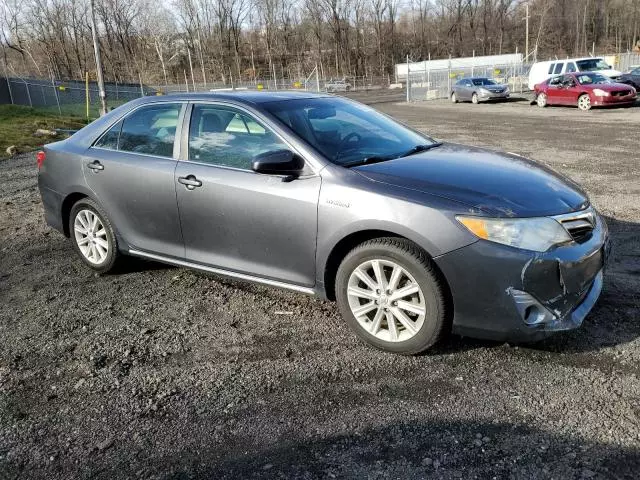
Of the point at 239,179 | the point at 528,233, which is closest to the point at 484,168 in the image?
the point at 528,233

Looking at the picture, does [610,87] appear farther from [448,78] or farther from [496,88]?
[448,78]

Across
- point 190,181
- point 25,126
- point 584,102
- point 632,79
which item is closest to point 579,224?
point 190,181

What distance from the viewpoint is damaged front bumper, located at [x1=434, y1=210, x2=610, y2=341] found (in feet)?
10.3

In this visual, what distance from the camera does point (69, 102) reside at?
35.3m

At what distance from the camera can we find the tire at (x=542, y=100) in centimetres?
2456

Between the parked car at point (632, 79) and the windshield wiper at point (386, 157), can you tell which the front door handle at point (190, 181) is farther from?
the parked car at point (632, 79)

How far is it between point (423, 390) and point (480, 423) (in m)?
0.41

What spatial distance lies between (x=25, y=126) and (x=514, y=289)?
74.8 feet

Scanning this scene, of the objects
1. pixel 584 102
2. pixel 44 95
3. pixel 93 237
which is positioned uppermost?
pixel 44 95

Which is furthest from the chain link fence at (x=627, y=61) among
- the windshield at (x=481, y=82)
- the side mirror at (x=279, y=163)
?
the side mirror at (x=279, y=163)

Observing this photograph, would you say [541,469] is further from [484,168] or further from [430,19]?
[430,19]

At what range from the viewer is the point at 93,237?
524 centimetres

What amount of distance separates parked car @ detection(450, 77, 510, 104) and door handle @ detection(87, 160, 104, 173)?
93.6 feet

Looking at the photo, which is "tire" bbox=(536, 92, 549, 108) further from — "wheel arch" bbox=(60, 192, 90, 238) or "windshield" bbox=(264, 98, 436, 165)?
"wheel arch" bbox=(60, 192, 90, 238)
